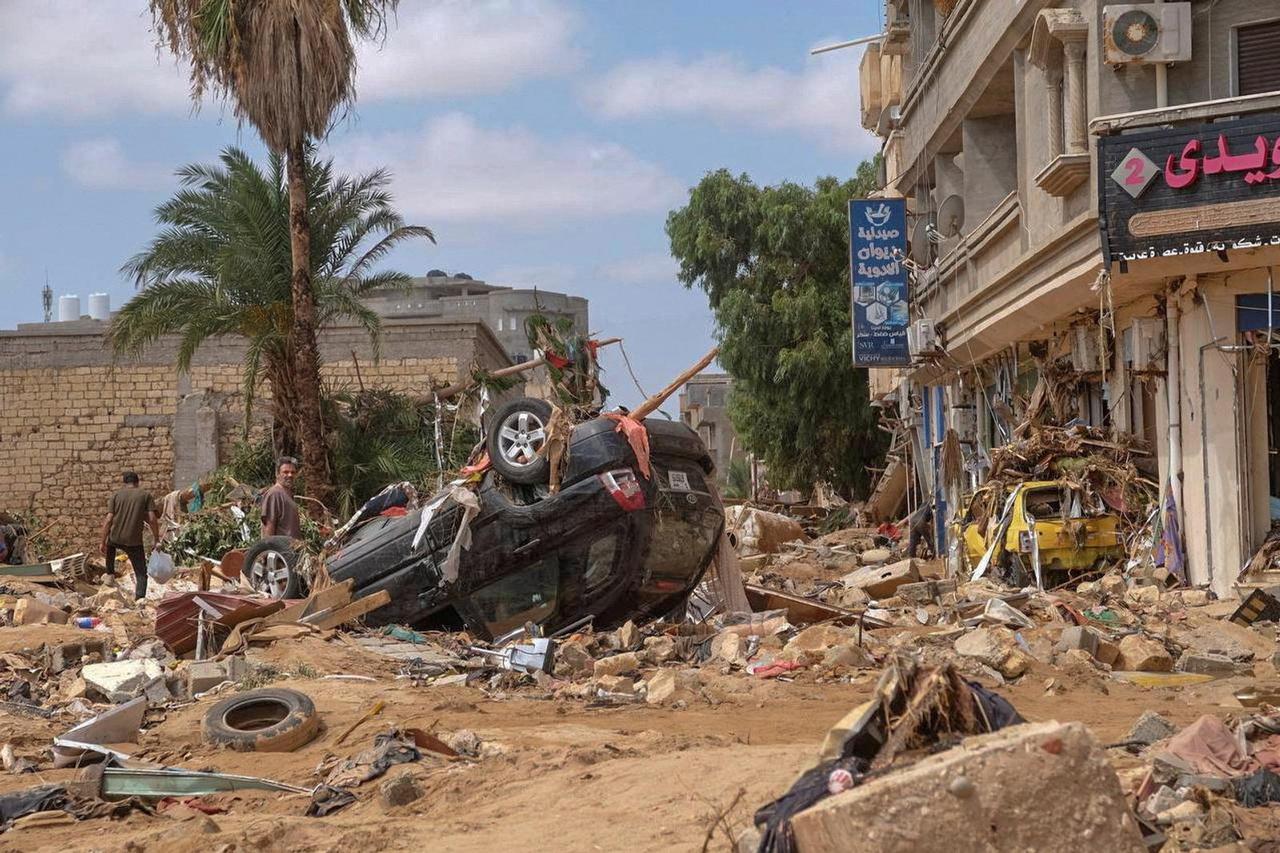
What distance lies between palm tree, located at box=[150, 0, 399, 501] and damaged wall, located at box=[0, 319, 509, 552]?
20.9ft

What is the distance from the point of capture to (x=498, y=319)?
72312 millimetres

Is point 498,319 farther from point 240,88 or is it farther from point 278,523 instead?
point 278,523

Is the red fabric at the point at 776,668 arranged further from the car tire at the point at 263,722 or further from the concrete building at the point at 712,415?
the concrete building at the point at 712,415

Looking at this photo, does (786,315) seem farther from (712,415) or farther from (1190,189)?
(712,415)

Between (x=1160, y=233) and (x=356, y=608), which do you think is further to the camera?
(x=1160, y=233)

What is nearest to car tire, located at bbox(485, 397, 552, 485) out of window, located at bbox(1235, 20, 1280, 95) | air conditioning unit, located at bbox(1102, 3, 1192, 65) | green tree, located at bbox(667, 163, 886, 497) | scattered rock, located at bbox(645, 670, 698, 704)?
scattered rock, located at bbox(645, 670, 698, 704)

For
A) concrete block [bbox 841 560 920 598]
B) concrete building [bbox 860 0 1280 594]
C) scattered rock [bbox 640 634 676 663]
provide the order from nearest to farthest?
1. scattered rock [bbox 640 634 676 663]
2. concrete building [bbox 860 0 1280 594]
3. concrete block [bbox 841 560 920 598]

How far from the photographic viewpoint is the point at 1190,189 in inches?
531

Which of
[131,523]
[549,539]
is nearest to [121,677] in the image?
[549,539]

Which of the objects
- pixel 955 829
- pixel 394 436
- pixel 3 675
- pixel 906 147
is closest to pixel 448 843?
pixel 955 829

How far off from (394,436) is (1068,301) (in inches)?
530

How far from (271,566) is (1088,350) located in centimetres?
904

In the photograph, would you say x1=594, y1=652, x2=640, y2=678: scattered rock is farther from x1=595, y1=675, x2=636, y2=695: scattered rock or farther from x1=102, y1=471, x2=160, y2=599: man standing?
x1=102, y1=471, x2=160, y2=599: man standing

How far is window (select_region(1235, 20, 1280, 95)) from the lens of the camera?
562 inches
